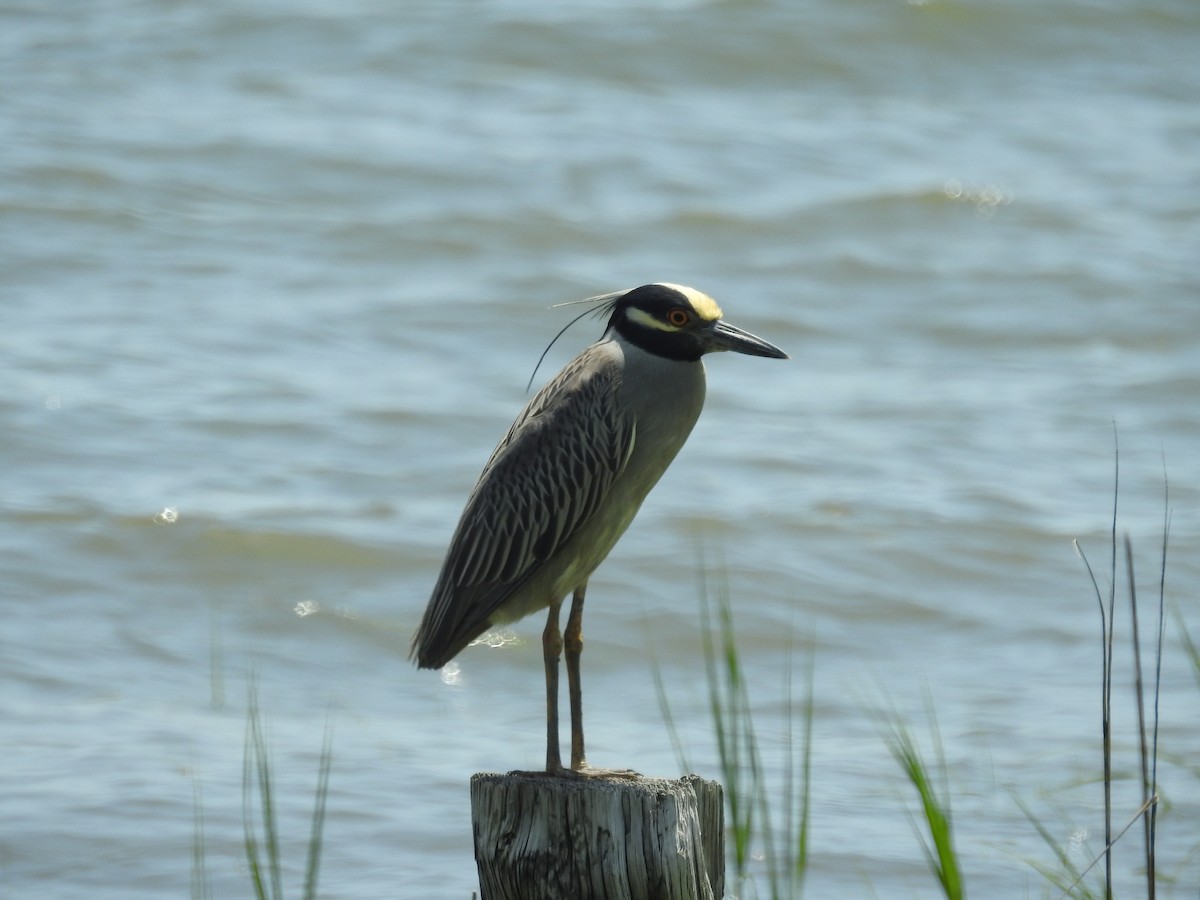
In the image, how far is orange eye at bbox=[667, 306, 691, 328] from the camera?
455cm

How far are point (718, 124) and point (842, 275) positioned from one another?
3.09m

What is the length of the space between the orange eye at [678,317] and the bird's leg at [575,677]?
85 centimetres

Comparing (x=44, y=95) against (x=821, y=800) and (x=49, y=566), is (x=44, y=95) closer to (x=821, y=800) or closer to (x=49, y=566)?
(x=49, y=566)

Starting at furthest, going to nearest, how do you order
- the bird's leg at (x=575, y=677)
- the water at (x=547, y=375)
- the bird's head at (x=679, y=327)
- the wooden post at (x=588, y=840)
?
the water at (x=547, y=375) < the bird's head at (x=679, y=327) < the bird's leg at (x=575, y=677) < the wooden post at (x=588, y=840)

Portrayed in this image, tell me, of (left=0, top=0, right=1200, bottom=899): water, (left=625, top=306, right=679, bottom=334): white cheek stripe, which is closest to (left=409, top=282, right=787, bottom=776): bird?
(left=625, top=306, right=679, bottom=334): white cheek stripe

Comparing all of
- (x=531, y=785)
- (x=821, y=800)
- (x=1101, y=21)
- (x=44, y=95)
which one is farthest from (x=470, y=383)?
(x=1101, y=21)

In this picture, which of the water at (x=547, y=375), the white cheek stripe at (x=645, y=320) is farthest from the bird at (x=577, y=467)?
the water at (x=547, y=375)

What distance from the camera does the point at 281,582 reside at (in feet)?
29.6

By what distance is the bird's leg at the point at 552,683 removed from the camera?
4270 mm

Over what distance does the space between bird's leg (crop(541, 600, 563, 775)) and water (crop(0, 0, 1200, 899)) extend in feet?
5.08

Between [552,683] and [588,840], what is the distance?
2.98 ft

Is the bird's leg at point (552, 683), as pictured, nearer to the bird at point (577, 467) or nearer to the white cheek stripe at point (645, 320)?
the bird at point (577, 467)

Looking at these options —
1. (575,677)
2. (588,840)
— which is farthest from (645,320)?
(588,840)

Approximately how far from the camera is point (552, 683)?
4617mm
